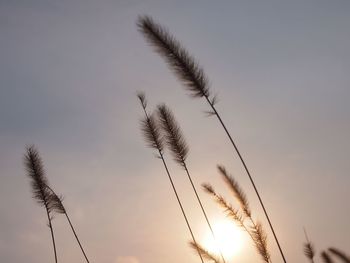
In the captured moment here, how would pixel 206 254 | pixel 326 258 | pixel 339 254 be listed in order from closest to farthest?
pixel 339 254
pixel 326 258
pixel 206 254

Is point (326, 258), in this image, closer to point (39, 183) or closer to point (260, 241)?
point (260, 241)

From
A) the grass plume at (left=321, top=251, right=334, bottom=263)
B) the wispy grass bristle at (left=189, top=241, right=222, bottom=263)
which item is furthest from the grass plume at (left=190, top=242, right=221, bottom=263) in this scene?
the grass plume at (left=321, top=251, right=334, bottom=263)

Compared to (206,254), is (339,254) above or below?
below

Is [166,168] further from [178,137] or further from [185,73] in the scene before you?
[185,73]

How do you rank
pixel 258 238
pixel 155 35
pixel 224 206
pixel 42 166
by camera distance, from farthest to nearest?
1. pixel 42 166
2. pixel 224 206
3. pixel 155 35
4. pixel 258 238

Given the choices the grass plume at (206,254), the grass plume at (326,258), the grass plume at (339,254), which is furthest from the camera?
the grass plume at (206,254)

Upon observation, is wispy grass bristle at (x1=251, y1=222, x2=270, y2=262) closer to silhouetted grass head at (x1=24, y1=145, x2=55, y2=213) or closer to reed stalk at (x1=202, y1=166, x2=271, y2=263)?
reed stalk at (x1=202, y1=166, x2=271, y2=263)

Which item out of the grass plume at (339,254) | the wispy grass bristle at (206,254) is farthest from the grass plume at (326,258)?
Answer: the wispy grass bristle at (206,254)

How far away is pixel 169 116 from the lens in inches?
281

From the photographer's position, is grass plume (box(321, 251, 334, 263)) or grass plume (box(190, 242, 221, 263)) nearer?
grass plume (box(321, 251, 334, 263))

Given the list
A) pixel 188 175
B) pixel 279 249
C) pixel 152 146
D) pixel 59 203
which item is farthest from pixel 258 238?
pixel 59 203

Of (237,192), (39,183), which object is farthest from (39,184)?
(237,192)

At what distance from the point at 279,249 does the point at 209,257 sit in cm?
159

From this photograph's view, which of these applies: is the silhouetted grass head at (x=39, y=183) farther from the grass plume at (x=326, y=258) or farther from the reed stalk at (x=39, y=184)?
the grass plume at (x=326, y=258)
